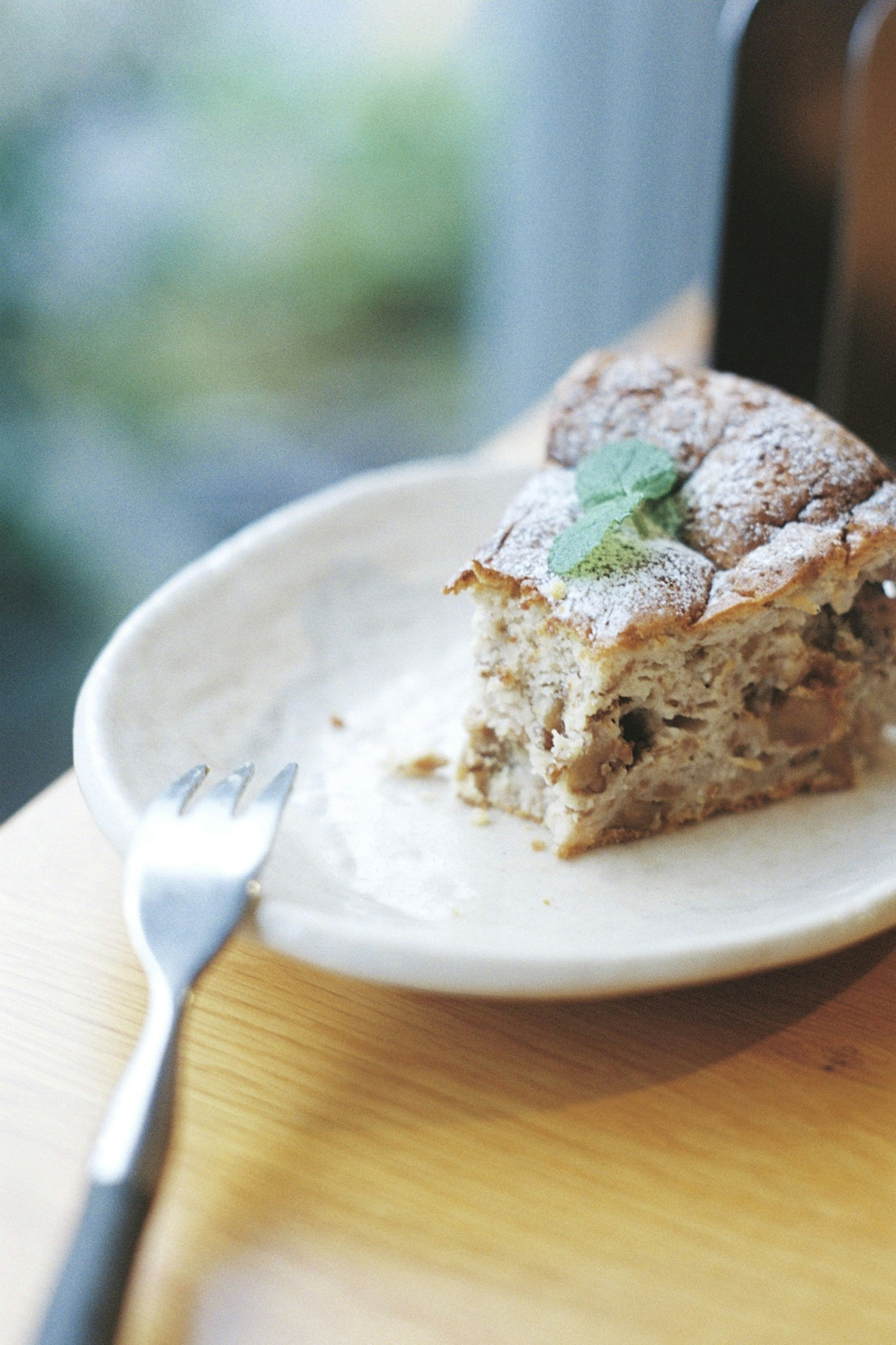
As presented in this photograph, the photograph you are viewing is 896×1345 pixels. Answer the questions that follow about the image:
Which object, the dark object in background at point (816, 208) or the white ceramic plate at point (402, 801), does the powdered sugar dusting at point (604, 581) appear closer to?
the white ceramic plate at point (402, 801)

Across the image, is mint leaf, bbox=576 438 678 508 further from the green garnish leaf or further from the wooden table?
the wooden table

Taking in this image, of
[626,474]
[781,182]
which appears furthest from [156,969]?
[781,182]

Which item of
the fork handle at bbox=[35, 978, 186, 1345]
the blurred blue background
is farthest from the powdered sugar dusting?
the blurred blue background

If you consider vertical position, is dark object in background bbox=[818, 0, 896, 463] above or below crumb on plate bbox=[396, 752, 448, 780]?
above

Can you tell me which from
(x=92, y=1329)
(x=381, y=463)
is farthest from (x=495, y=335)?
(x=92, y=1329)

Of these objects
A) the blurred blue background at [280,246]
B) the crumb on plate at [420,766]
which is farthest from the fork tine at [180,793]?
the blurred blue background at [280,246]

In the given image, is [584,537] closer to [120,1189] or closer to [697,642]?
[697,642]

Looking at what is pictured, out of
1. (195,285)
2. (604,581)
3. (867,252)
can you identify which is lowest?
(195,285)
